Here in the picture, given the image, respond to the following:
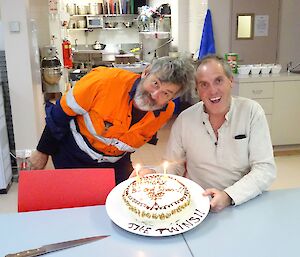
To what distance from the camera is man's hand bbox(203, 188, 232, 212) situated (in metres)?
1.30

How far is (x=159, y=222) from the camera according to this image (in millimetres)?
1169

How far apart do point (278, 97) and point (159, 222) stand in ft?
10.6

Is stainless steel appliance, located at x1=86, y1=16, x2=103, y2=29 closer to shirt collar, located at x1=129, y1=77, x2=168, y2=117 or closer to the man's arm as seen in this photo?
shirt collar, located at x1=129, y1=77, x2=168, y2=117

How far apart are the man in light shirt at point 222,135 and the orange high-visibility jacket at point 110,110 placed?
188mm

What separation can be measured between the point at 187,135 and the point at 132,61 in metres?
4.63

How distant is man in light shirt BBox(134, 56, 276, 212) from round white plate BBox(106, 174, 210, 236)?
1.04ft

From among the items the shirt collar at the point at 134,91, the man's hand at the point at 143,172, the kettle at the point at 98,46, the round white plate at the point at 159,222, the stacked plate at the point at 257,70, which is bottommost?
the round white plate at the point at 159,222

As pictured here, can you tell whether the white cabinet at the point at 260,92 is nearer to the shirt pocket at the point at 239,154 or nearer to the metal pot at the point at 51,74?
the metal pot at the point at 51,74

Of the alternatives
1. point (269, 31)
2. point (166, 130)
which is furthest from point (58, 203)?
point (269, 31)

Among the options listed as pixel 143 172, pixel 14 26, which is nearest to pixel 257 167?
pixel 143 172

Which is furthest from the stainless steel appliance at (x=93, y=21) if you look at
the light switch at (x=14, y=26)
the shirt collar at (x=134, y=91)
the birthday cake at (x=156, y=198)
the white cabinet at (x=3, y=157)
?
the birthday cake at (x=156, y=198)

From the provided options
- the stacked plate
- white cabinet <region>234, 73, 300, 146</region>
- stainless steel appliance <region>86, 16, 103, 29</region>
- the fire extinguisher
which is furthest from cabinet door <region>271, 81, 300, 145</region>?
stainless steel appliance <region>86, 16, 103, 29</region>

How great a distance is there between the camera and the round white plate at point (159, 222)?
1147 millimetres

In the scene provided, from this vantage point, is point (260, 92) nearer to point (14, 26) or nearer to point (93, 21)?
point (14, 26)
